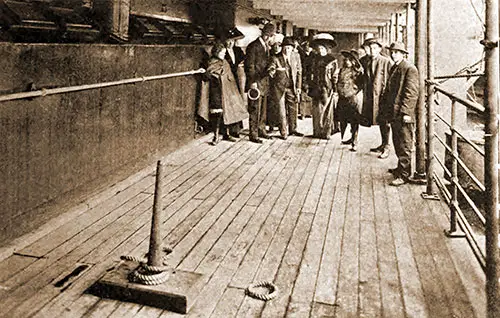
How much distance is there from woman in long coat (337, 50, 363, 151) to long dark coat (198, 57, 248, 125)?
5.77ft

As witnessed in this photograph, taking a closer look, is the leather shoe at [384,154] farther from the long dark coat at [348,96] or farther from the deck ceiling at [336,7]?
the deck ceiling at [336,7]

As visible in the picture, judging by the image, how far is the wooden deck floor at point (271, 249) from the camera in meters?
2.79

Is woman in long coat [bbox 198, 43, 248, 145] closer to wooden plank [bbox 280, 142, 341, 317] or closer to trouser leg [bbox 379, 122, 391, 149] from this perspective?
trouser leg [bbox 379, 122, 391, 149]

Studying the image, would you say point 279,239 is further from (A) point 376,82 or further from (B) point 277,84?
(B) point 277,84

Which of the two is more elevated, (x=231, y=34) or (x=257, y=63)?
(x=231, y=34)

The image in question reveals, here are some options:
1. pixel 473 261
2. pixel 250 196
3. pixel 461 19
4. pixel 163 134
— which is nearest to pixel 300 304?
pixel 473 261

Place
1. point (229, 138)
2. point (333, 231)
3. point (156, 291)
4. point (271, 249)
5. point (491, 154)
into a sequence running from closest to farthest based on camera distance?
point (491, 154) → point (156, 291) → point (271, 249) → point (333, 231) → point (229, 138)

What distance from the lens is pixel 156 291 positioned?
2.77 metres

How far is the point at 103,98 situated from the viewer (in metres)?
4.66

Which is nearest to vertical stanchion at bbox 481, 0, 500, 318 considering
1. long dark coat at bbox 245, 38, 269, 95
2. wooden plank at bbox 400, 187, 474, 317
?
wooden plank at bbox 400, 187, 474, 317

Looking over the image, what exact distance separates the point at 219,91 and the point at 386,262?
4759 mm

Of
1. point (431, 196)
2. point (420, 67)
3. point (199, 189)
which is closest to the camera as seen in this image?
point (431, 196)

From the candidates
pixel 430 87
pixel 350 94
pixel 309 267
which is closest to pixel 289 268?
pixel 309 267

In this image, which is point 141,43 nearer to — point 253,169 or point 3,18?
point 253,169
